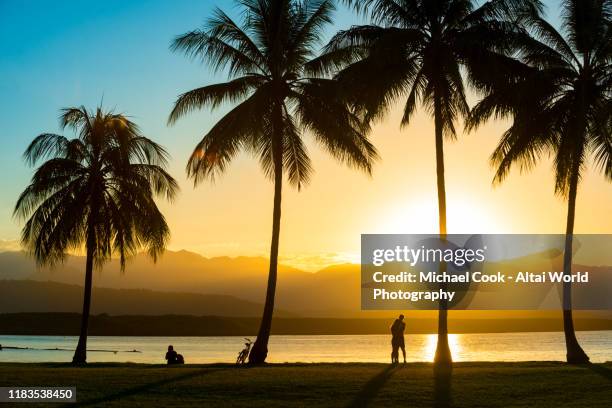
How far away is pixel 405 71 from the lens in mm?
30172

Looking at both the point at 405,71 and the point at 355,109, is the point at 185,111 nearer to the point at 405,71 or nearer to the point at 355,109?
the point at 355,109

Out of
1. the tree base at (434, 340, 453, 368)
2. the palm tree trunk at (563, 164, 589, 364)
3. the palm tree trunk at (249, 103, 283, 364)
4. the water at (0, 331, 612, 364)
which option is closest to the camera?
the tree base at (434, 340, 453, 368)

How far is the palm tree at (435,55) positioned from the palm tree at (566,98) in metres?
1.35

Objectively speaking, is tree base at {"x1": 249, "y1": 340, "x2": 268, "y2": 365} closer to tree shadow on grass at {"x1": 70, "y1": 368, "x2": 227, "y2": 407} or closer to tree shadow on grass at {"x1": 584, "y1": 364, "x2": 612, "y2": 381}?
tree shadow on grass at {"x1": 70, "y1": 368, "x2": 227, "y2": 407}

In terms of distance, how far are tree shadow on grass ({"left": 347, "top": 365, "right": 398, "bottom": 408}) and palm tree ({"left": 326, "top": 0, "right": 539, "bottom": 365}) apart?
5.12 metres

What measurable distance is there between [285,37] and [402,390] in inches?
672

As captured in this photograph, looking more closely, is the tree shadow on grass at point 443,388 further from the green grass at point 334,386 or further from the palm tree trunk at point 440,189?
the palm tree trunk at point 440,189

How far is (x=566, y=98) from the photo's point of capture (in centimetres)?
3116

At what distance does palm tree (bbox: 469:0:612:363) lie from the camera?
1191 inches

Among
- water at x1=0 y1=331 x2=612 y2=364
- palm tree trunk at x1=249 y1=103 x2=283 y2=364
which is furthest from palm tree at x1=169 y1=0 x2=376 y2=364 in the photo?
water at x1=0 y1=331 x2=612 y2=364

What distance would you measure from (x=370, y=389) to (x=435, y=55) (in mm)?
14094

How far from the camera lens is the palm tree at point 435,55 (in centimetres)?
2919

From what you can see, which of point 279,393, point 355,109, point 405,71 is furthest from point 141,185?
point 279,393

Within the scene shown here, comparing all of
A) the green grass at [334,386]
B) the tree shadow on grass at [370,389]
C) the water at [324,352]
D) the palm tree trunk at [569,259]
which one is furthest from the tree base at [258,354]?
the water at [324,352]
